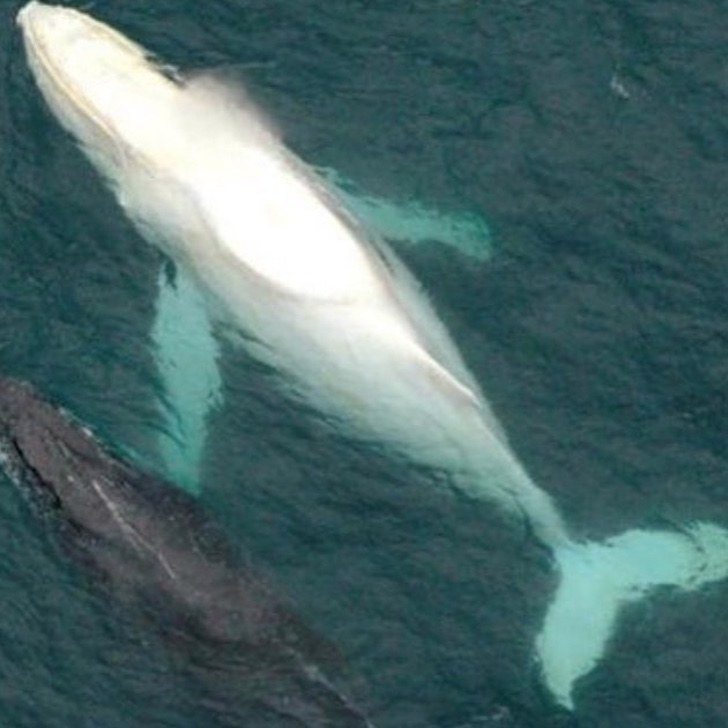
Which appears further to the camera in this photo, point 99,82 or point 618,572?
point 99,82

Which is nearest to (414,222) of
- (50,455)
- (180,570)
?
(50,455)

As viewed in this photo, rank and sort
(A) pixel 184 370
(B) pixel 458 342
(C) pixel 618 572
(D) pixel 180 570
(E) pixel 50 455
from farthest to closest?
(A) pixel 184 370 → (B) pixel 458 342 → (C) pixel 618 572 → (E) pixel 50 455 → (D) pixel 180 570

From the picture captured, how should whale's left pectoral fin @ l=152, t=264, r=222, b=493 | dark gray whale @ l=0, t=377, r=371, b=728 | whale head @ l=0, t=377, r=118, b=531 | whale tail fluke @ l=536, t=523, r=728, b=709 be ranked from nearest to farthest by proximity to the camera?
dark gray whale @ l=0, t=377, r=371, b=728 < whale head @ l=0, t=377, r=118, b=531 < whale tail fluke @ l=536, t=523, r=728, b=709 < whale's left pectoral fin @ l=152, t=264, r=222, b=493

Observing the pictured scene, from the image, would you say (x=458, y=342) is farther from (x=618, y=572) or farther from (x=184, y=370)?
(x=618, y=572)

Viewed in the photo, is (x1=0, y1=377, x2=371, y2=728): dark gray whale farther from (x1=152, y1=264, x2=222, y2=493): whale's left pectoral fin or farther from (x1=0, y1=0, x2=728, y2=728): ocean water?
(x1=152, y1=264, x2=222, y2=493): whale's left pectoral fin

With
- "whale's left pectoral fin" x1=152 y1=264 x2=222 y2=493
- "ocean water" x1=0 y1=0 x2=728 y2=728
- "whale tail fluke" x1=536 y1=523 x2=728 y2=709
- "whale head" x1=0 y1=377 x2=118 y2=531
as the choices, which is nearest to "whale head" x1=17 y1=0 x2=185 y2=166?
"ocean water" x1=0 y1=0 x2=728 y2=728

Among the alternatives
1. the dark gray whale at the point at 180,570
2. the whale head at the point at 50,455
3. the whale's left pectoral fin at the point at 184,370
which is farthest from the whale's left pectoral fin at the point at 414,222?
the whale head at the point at 50,455

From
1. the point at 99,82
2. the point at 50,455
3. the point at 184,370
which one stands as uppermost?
the point at 99,82
